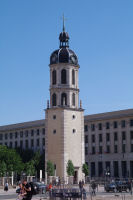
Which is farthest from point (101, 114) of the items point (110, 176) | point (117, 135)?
point (110, 176)

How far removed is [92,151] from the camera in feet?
335

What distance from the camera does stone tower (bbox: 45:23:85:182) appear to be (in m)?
74.5

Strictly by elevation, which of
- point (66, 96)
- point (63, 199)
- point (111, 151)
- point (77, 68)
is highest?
point (77, 68)

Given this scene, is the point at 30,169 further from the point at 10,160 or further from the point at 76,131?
the point at 76,131

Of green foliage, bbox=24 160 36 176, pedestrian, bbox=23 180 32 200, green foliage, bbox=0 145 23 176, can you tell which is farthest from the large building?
pedestrian, bbox=23 180 32 200

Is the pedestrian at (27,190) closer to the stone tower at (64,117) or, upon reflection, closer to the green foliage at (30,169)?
the stone tower at (64,117)

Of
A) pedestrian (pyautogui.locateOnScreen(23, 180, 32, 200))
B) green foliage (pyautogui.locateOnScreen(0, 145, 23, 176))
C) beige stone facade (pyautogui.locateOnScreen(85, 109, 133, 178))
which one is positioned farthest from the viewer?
beige stone facade (pyautogui.locateOnScreen(85, 109, 133, 178))

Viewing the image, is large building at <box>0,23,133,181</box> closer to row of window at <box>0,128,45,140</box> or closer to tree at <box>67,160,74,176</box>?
tree at <box>67,160,74,176</box>

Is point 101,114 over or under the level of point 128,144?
over

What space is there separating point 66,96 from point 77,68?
21.5 ft

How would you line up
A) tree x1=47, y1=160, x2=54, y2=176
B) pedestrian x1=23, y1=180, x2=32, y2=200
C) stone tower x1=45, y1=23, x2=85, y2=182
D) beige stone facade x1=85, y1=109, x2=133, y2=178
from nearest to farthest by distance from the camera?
pedestrian x1=23, y1=180, x2=32, y2=200 → tree x1=47, y1=160, x2=54, y2=176 → stone tower x1=45, y1=23, x2=85, y2=182 → beige stone facade x1=85, y1=109, x2=133, y2=178

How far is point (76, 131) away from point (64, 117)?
3.77 m

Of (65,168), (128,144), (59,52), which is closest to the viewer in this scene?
A: (65,168)

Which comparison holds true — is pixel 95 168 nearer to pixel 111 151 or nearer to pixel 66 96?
pixel 111 151
